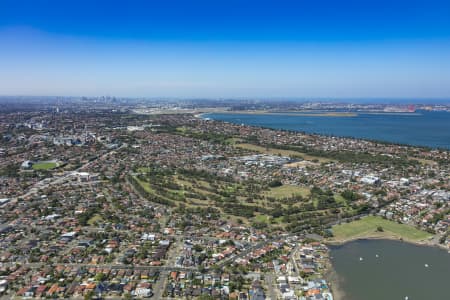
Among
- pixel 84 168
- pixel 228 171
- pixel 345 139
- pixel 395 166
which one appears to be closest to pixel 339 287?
pixel 228 171

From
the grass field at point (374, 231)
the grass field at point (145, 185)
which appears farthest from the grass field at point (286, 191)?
the grass field at point (145, 185)

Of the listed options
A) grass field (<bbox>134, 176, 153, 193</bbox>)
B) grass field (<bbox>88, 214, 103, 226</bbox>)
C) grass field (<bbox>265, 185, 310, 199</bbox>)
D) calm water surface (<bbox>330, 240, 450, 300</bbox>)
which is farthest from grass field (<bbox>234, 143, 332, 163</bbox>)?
grass field (<bbox>88, 214, 103, 226</bbox>)

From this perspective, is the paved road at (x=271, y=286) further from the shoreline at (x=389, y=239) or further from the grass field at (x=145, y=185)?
the grass field at (x=145, y=185)

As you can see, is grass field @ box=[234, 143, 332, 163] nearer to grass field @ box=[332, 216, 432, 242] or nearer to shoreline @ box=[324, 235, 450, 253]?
grass field @ box=[332, 216, 432, 242]

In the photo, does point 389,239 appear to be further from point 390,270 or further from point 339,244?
point 390,270

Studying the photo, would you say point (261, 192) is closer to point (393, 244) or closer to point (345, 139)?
point (393, 244)

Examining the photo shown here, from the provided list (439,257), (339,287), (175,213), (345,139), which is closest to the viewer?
(339,287)

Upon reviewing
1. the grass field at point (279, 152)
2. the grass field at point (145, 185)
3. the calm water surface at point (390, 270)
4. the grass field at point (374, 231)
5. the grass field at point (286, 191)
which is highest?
the grass field at point (279, 152)
